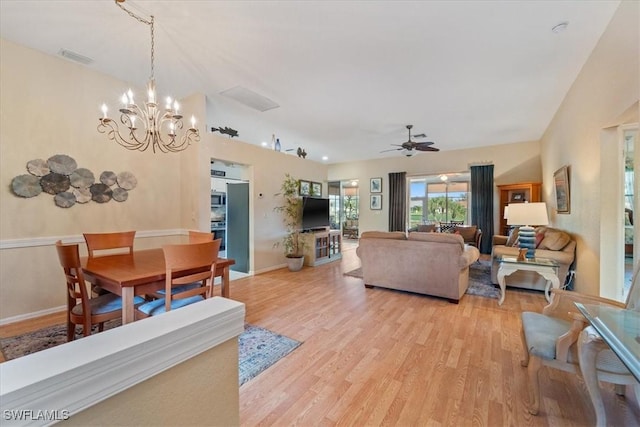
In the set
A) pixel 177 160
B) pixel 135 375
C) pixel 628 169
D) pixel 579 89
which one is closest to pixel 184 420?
pixel 135 375

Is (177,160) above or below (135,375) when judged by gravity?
above

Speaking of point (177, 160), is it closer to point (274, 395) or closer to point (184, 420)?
point (274, 395)

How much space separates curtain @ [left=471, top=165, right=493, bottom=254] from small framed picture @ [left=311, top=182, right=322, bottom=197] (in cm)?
393

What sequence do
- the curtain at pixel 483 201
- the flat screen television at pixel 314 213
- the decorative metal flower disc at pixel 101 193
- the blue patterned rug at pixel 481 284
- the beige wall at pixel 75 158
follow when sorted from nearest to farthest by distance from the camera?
the beige wall at pixel 75 158 → the decorative metal flower disc at pixel 101 193 → the blue patterned rug at pixel 481 284 → the flat screen television at pixel 314 213 → the curtain at pixel 483 201

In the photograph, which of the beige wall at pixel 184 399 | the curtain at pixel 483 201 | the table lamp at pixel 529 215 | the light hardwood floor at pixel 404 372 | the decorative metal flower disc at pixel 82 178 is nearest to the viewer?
the beige wall at pixel 184 399

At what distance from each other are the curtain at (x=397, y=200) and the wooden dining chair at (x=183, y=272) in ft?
21.0

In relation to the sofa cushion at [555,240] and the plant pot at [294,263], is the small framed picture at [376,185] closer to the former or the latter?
the plant pot at [294,263]

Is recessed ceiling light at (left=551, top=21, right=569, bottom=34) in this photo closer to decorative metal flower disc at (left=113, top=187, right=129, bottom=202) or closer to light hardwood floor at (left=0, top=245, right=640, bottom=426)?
light hardwood floor at (left=0, top=245, right=640, bottom=426)

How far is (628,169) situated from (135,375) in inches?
161

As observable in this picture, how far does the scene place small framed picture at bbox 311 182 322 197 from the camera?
6.95 meters

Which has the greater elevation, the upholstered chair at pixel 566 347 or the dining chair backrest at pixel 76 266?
the dining chair backrest at pixel 76 266

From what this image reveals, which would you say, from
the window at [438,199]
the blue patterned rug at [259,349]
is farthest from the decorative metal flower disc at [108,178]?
the window at [438,199]

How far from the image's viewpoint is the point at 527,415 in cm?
169

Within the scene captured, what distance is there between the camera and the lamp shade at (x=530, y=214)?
3654 mm
